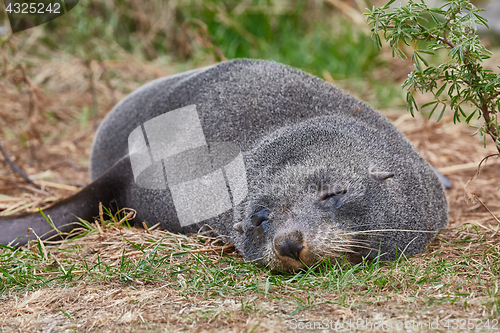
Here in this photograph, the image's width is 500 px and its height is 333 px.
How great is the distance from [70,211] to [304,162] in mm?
A: 1944

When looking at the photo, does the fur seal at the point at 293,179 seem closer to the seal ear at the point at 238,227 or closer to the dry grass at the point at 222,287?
the seal ear at the point at 238,227

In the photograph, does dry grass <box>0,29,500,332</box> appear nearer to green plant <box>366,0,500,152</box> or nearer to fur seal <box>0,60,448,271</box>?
fur seal <box>0,60,448,271</box>

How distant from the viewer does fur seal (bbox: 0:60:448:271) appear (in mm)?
2922

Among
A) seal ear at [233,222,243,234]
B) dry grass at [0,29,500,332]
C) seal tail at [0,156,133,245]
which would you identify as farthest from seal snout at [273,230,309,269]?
seal tail at [0,156,133,245]

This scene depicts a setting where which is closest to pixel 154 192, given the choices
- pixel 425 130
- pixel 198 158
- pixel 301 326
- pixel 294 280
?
pixel 198 158

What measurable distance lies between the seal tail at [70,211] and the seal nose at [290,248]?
5.93 ft

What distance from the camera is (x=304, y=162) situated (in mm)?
3105

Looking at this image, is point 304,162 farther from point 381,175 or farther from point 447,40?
point 447,40

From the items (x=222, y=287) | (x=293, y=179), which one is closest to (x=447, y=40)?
(x=293, y=179)

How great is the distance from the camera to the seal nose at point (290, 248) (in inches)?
108

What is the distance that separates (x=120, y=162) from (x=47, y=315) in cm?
190

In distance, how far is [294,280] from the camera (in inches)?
114

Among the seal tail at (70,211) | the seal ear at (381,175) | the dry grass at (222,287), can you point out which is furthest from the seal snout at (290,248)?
the seal tail at (70,211)

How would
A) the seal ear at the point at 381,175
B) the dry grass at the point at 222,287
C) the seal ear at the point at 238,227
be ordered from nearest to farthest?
the dry grass at the point at 222,287
the seal ear at the point at 381,175
the seal ear at the point at 238,227
